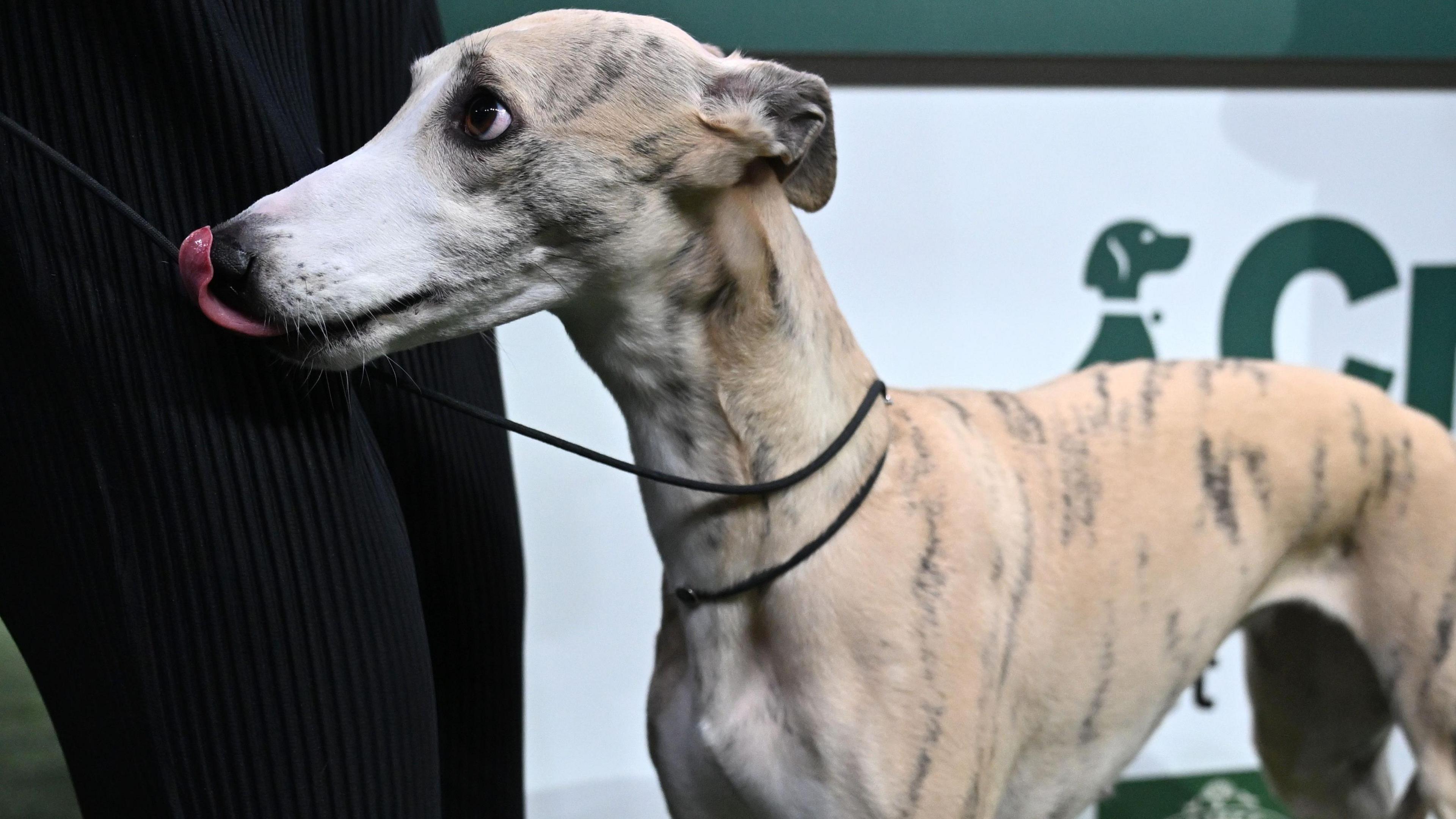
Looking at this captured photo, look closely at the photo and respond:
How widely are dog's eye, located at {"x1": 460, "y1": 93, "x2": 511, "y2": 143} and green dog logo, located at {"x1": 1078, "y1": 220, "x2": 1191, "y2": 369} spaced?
0.98m

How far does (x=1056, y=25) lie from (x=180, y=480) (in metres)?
1.10

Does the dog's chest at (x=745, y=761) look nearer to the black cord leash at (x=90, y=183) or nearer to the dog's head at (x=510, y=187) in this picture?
the dog's head at (x=510, y=187)

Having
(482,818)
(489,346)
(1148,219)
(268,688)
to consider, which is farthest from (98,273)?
(1148,219)

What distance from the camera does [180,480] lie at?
1.73 ft

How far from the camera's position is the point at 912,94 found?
1.32 meters

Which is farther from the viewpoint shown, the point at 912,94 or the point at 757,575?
the point at 912,94

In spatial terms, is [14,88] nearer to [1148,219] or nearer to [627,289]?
[627,289]

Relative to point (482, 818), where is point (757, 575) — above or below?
above

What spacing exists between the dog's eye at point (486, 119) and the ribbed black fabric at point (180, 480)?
91 millimetres

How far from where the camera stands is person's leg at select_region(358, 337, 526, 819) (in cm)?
77

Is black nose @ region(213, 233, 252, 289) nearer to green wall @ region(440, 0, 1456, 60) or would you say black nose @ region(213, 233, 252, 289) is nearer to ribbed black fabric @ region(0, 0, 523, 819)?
ribbed black fabric @ region(0, 0, 523, 819)

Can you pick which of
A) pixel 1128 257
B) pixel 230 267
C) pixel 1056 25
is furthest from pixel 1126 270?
pixel 230 267

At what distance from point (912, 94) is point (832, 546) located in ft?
2.50

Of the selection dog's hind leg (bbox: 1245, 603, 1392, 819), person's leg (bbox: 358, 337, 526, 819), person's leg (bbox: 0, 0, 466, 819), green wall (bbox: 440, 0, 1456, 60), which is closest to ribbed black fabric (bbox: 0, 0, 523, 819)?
person's leg (bbox: 0, 0, 466, 819)
